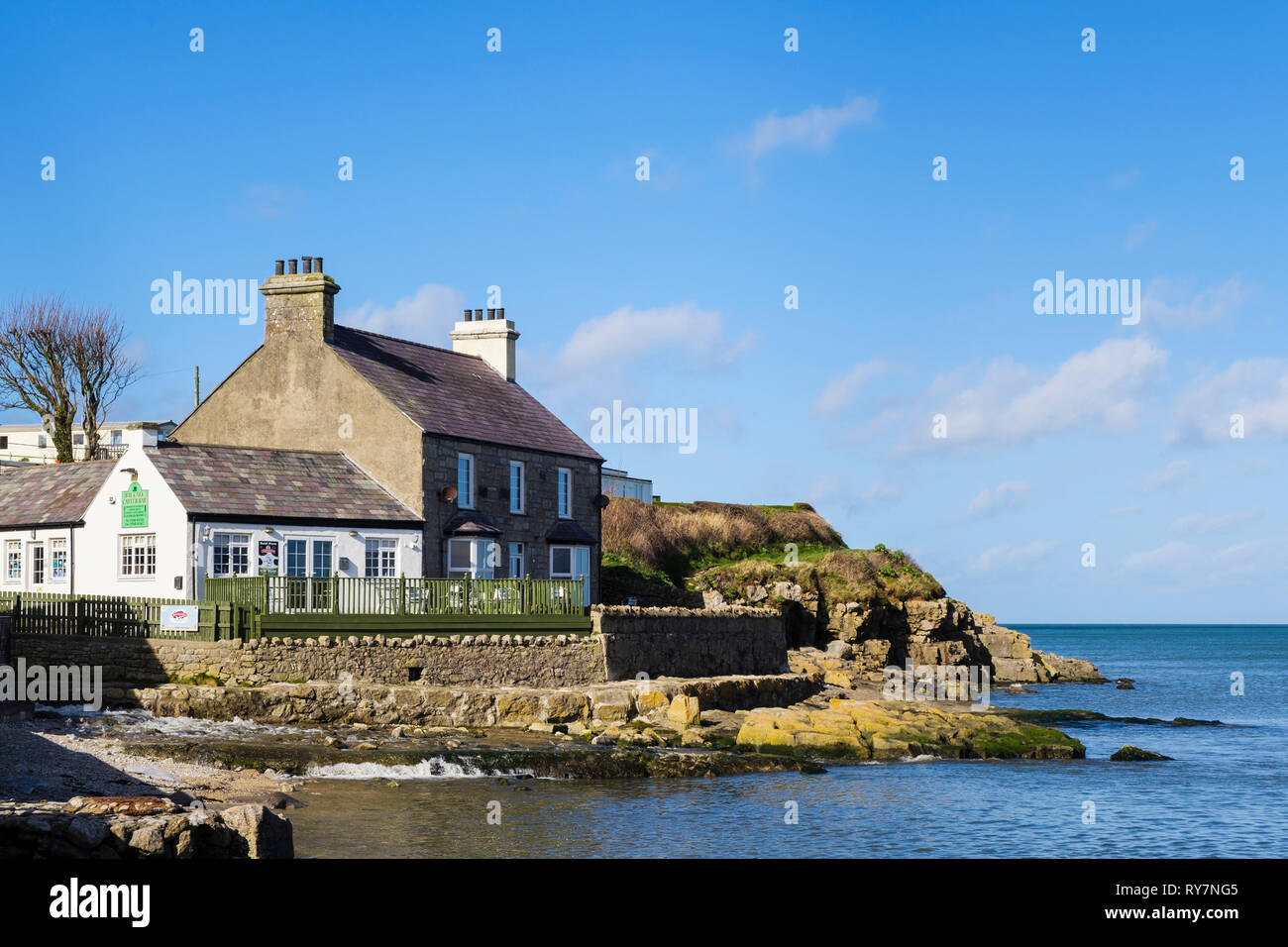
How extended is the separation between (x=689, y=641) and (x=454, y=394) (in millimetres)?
12041

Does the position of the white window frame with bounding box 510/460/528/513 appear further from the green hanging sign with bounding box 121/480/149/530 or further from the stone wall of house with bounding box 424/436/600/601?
the green hanging sign with bounding box 121/480/149/530

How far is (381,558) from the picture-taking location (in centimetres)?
3769

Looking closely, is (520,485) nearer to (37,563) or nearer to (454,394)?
(454,394)

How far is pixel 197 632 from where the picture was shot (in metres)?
32.1

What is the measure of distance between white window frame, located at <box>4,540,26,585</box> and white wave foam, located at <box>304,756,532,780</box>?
690 inches

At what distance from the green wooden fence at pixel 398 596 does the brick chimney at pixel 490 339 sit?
48.9ft

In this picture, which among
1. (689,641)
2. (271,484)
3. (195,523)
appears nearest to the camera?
(195,523)

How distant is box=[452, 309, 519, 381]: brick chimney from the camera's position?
49.0 metres

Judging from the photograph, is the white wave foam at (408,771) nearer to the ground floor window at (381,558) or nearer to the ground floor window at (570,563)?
the ground floor window at (381,558)

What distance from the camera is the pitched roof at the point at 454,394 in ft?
133

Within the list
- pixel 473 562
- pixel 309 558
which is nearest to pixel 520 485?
pixel 473 562
